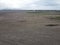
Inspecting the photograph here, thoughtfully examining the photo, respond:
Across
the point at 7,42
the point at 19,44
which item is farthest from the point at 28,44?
the point at 7,42

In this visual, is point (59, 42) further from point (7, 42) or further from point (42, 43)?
point (7, 42)

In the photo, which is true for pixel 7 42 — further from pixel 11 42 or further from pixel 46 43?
pixel 46 43

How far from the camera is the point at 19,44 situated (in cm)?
838

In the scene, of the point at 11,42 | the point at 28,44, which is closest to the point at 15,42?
the point at 11,42

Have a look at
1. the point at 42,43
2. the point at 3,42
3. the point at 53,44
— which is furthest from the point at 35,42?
the point at 3,42

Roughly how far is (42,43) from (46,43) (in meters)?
0.20

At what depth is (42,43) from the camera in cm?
861

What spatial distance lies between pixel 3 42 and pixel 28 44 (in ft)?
4.35

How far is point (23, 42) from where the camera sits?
28.9 ft

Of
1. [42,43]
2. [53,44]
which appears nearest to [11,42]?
[42,43]

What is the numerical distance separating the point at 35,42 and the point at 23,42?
0.63 metres

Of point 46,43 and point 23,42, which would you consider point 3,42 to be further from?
point 46,43

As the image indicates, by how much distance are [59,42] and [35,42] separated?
49.1 inches

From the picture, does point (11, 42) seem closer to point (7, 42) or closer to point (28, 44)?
point (7, 42)
